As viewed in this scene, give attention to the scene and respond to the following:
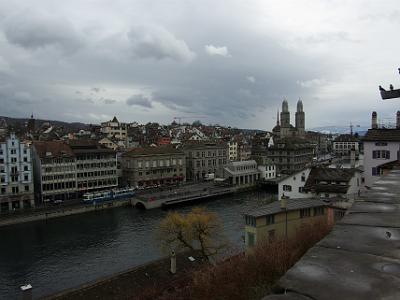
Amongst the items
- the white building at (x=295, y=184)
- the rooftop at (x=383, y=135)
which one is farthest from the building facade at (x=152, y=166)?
the rooftop at (x=383, y=135)

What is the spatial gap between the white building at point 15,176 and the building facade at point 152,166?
21.0 meters

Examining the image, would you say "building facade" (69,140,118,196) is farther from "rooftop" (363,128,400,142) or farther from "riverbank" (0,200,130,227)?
"rooftop" (363,128,400,142)

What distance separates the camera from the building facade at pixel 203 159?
8794 cm

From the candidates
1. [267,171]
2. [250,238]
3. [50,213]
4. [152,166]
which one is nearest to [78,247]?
[50,213]

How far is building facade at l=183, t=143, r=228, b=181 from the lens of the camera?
289 ft

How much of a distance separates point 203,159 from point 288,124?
312ft

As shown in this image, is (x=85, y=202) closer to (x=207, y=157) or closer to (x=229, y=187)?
(x=229, y=187)

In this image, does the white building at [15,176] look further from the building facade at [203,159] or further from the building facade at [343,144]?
the building facade at [343,144]

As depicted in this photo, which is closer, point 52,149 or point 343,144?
point 52,149

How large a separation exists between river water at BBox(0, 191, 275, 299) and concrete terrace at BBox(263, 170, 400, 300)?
90.6 ft

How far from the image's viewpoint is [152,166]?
7756 centimetres

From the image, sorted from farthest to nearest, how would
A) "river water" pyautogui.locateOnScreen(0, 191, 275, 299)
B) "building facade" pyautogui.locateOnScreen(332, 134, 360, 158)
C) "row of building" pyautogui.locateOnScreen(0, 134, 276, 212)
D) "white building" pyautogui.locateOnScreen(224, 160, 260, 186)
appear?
"building facade" pyautogui.locateOnScreen(332, 134, 360, 158) < "white building" pyautogui.locateOnScreen(224, 160, 260, 186) < "row of building" pyautogui.locateOnScreen(0, 134, 276, 212) < "river water" pyautogui.locateOnScreen(0, 191, 275, 299)

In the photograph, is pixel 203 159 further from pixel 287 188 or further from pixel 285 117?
pixel 285 117

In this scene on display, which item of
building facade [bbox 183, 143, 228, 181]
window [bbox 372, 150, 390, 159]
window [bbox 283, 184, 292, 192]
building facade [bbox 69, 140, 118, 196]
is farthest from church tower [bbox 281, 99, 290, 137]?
window [bbox 372, 150, 390, 159]
